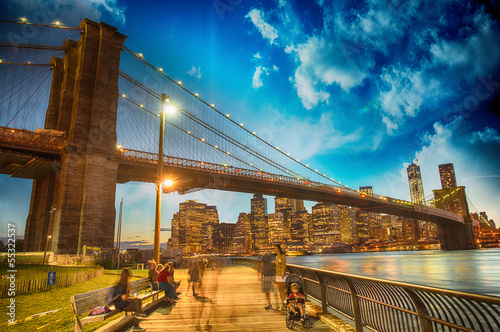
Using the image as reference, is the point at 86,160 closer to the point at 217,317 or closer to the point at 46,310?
the point at 46,310

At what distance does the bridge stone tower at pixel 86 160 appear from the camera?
98.6ft

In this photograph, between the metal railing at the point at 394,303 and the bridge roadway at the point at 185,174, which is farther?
the bridge roadway at the point at 185,174

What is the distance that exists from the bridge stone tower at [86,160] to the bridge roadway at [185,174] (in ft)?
6.05

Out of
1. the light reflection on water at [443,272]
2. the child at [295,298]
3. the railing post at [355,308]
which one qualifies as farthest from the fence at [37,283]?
the light reflection on water at [443,272]

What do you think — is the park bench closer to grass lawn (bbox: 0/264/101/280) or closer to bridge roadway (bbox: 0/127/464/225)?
grass lawn (bbox: 0/264/101/280)

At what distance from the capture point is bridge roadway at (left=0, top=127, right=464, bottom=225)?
110 ft

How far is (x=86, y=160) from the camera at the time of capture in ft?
105

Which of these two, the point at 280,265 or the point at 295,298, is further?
the point at 280,265

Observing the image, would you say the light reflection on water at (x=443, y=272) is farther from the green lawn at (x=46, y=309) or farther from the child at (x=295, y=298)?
the green lawn at (x=46, y=309)

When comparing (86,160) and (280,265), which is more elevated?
(86,160)

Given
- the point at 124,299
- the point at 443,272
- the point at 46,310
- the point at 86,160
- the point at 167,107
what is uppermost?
the point at 86,160

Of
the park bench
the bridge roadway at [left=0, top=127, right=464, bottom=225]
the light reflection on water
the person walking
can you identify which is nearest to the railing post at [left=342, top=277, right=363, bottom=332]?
the person walking

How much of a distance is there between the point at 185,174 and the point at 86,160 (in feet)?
59.3

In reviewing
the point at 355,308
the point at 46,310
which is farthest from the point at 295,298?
the point at 46,310
